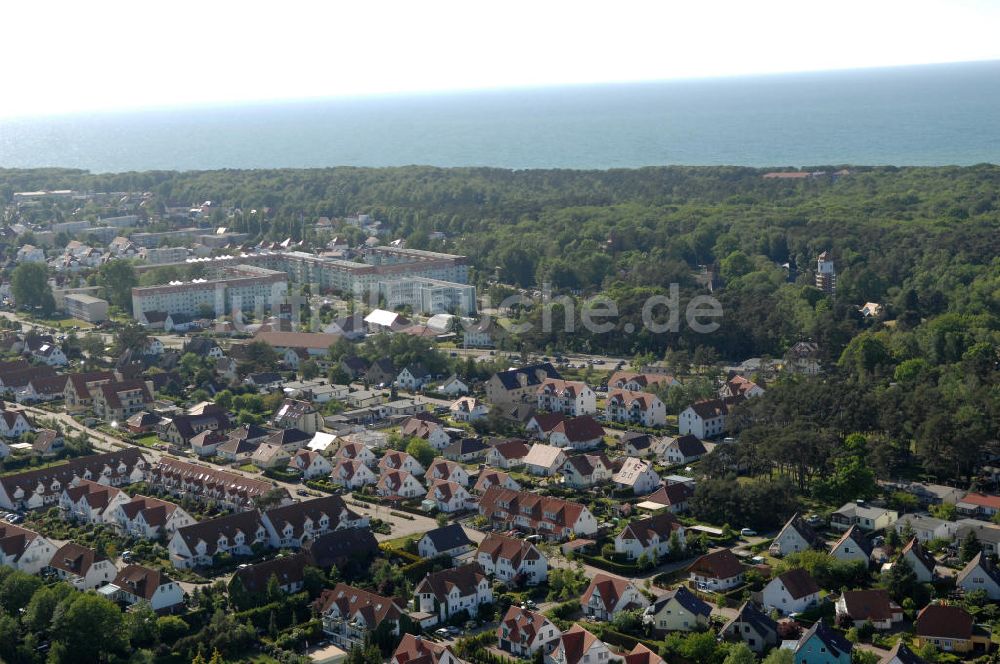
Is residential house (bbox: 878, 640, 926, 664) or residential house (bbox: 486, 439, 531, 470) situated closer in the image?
residential house (bbox: 878, 640, 926, 664)

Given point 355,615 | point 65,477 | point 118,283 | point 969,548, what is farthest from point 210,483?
point 118,283

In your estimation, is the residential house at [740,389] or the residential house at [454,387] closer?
the residential house at [740,389]

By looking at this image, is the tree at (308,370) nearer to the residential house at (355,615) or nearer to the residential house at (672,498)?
the residential house at (672,498)

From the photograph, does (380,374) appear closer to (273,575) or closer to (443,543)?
(443,543)

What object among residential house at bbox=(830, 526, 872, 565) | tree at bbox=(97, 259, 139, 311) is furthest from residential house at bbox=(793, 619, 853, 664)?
tree at bbox=(97, 259, 139, 311)

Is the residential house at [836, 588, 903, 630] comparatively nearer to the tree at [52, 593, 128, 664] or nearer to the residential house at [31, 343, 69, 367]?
the tree at [52, 593, 128, 664]

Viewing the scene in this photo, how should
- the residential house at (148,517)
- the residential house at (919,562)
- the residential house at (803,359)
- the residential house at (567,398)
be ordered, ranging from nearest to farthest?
the residential house at (919,562), the residential house at (148,517), the residential house at (567,398), the residential house at (803,359)

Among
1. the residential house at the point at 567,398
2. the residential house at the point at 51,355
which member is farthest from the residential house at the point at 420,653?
the residential house at the point at 51,355
